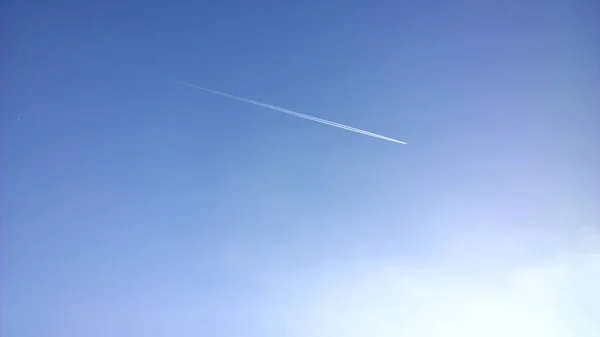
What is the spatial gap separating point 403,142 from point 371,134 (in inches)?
35.6

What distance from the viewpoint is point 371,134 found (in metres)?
9.55

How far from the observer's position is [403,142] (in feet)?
31.2
